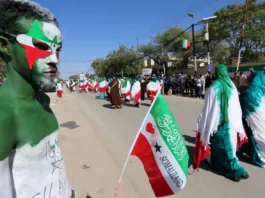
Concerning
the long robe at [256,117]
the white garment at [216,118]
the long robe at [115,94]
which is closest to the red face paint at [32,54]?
the white garment at [216,118]

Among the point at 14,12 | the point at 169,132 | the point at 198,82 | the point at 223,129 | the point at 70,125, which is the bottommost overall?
the point at 70,125

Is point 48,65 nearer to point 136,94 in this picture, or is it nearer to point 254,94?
point 254,94

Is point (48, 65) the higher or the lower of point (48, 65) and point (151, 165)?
the higher

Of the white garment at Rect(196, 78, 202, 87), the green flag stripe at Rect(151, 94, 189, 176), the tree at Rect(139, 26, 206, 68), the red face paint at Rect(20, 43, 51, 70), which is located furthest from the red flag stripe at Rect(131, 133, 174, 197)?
the tree at Rect(139, 26, 206, 68)

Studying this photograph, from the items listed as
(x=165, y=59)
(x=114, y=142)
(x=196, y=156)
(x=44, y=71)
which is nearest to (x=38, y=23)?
(x=44, y=71)

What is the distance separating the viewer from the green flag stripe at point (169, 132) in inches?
Answer: 81.7

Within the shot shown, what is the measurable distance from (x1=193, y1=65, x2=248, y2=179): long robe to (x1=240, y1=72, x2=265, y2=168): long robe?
1.24ft

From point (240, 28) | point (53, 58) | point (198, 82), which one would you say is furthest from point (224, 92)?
point (240, 28)

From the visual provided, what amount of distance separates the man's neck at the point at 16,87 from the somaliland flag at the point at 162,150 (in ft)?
3.97

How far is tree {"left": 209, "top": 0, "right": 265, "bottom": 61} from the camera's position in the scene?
26438mm

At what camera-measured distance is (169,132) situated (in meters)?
2.10

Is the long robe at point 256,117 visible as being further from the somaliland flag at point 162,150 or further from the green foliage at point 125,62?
the green foliage at point 125,62

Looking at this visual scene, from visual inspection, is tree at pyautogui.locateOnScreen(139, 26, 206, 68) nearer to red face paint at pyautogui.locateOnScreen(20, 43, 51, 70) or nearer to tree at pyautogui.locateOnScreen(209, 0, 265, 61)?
tree at pyautogui.locateOnScreen(209, 0, 265, 61)

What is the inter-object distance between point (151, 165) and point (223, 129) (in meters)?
1.90
